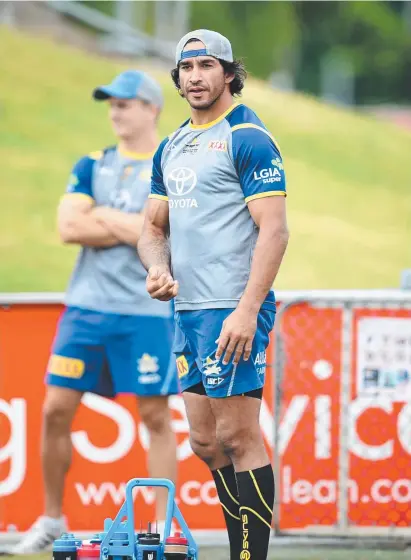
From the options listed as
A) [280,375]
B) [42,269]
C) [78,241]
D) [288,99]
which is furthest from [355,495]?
[288,99]

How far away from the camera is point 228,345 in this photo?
4.39m

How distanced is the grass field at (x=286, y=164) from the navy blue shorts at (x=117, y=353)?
9.85m

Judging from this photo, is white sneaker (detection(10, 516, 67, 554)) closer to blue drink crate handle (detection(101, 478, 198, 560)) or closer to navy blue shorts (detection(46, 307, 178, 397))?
navy blue shorts (detection(46, 307, 178, 397))

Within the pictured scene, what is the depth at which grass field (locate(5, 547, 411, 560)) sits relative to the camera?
593 centimetres

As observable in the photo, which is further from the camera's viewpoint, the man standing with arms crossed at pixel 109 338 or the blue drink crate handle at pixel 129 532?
the man standing with arms crossed at pixel 109 338

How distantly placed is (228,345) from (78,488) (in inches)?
93.7

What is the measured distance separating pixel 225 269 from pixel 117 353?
1584 millimetres

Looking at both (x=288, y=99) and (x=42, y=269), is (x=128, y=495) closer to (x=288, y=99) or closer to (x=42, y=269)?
(x=42, y=269)

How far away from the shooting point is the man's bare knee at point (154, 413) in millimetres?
5961

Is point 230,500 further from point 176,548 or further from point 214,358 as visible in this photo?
point 214,358

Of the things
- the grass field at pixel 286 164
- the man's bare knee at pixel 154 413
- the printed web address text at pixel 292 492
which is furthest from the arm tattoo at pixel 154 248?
the grass field at pixel 286 164

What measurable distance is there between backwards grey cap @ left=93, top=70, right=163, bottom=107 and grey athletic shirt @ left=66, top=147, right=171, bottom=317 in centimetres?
28

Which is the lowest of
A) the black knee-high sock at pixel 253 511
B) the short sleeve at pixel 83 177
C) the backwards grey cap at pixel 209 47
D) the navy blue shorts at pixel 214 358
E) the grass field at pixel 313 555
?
the grass field at pixel 313 555

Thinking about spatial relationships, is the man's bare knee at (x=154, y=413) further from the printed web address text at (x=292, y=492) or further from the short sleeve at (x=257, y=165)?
the short sleeve at (x=257, y=165)
